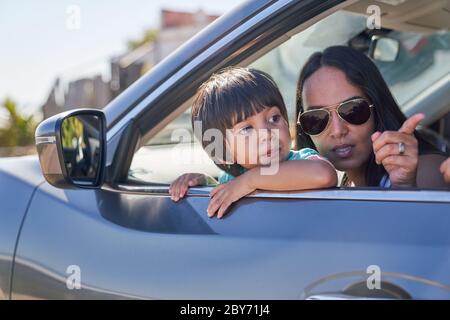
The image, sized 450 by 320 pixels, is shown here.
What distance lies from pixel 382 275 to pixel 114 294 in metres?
0.74

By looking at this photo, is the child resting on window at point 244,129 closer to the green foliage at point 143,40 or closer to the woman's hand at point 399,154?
the woman's hand at point 399,154

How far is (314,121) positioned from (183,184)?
0.50m

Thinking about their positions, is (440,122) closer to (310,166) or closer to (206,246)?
(310,166)

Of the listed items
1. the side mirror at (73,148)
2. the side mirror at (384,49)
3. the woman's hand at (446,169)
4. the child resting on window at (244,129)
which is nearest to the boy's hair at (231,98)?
the child resting on window at (244,129)

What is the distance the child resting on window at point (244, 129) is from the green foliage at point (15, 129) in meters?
12.1

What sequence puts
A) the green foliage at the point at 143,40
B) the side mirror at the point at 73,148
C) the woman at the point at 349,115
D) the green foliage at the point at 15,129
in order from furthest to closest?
the green foliage at the point at 143,40 < the green foliage at the point at 15,129 < the woman at the point at 349,115 < the side mirror at the point at 73,148

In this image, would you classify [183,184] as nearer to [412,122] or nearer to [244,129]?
[244,129]

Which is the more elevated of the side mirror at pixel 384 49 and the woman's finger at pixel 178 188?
the side mirror at pixel 384 49

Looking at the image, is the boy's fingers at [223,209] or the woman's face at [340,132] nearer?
the boy's fingers at [223,209]

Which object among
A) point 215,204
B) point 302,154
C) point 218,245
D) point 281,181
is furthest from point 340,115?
point 218,245

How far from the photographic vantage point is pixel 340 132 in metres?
2.01

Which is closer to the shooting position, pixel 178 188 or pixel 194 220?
pixel 194 220

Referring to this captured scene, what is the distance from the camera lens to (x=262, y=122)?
188cm

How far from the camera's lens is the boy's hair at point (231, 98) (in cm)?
187
